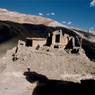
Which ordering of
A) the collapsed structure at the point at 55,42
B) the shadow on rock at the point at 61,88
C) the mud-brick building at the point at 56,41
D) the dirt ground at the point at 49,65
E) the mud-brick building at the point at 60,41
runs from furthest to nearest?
1. the mud-brick building at the point at 56,41
2. the mud-brick building at the point at 60,41
3. the collapsed structure at the point at 55,42
4. the dirt ground at the point at 49,65
5. the shadow on rock at the point at 61,88

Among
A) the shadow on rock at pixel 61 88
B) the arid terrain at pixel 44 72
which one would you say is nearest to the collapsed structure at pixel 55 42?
the arid terrain at pixel 44 72

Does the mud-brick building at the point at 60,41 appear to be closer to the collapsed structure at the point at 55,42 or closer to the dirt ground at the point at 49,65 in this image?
the collapsed structure at the point at 55,42

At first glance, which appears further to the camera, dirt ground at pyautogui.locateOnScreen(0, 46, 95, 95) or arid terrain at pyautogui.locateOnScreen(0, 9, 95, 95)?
dirt ground at pyautogui.locateOnScreen(0, 46, 95, 95)

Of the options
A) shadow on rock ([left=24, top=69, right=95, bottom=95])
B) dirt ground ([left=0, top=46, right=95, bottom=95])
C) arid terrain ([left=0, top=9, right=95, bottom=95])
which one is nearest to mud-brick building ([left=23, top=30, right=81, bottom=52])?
arid terrain ([left=0, top=9, right=95, bottom=95])

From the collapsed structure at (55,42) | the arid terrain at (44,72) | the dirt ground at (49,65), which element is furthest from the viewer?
the collapsed structure at (55,42)

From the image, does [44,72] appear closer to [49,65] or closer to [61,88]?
[49,65]

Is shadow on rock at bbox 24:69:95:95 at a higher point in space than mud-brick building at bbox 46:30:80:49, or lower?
lower

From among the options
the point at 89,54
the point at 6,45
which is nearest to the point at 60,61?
the point at 6,45

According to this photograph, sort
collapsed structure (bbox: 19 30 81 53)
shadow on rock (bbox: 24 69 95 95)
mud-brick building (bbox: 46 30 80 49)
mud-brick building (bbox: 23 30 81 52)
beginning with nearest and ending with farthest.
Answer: shadow on rock (bbox: 24 69 95 95) < collapsed structure (bbox: 19 30 81 53) < mud-brick building (bbox: 46 30 80 49) < mud-brick building (bbox: 23 30 81 52)

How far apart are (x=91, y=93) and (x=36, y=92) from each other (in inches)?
179

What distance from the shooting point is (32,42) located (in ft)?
131

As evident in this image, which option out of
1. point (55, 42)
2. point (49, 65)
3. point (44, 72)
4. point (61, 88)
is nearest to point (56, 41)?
point (55, 42)

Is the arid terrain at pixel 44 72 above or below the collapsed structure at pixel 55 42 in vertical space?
below

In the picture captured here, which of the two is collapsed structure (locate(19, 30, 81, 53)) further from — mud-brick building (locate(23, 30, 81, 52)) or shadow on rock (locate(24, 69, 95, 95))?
shadow on rock (locate(24, 69, 95, 95))
